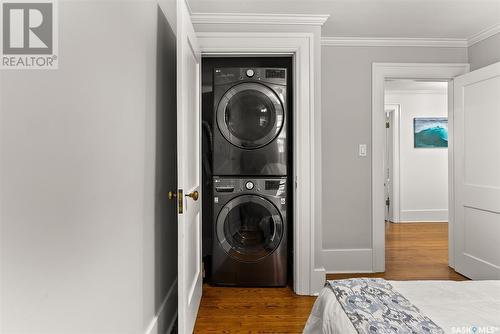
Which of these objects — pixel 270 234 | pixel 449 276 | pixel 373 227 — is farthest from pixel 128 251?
pixel 449 276

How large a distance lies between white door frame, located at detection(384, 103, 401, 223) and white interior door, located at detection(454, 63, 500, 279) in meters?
2.51

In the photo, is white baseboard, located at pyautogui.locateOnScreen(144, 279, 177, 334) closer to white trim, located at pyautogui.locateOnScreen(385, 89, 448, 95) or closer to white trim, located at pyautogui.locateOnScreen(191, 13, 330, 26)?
white trim, located at pyautogui.locateOnScreen(191, 13, 330, 26)

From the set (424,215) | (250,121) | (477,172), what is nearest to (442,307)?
(250,121)

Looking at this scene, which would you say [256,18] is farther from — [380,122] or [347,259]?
[347,259]

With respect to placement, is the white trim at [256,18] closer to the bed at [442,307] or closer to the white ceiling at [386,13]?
the white ceiling at [386,13]

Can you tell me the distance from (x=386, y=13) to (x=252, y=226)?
2.16 meters

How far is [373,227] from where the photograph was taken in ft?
10.7

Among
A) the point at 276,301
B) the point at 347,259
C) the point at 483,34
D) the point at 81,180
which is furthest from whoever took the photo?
the point at 347,259

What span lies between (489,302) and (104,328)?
4.82 feet

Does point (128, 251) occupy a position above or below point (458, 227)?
above

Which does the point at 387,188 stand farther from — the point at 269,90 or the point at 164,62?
the point at 164,62

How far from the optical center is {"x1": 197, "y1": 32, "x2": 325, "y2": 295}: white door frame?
270cm

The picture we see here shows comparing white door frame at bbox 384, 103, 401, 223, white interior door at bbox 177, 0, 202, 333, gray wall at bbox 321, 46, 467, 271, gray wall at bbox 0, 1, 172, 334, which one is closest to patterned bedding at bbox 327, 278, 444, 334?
white interior door at bbox 177, 0, 202, 333

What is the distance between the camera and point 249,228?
9.58ft
